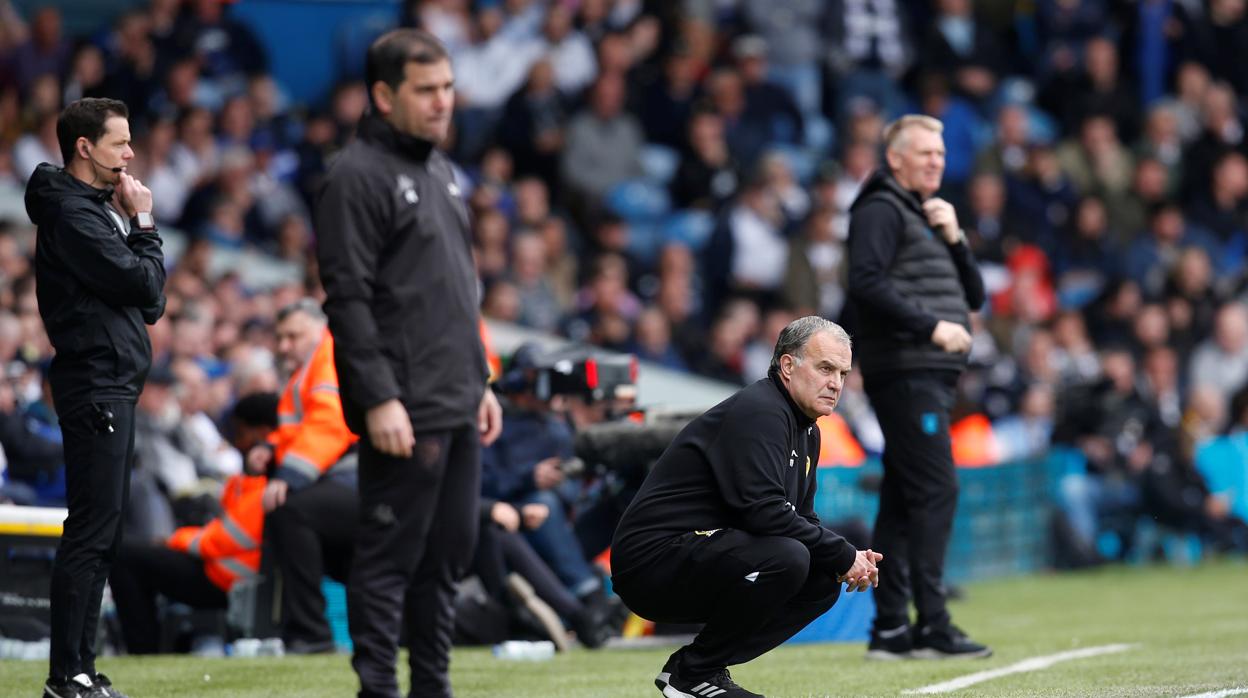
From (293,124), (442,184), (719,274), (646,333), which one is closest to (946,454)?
(442,184)

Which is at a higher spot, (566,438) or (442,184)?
(442,184)

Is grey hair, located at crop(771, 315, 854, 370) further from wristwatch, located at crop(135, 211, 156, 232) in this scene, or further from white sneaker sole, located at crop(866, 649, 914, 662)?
white sneaker sole, located at crop(866, 649, 914, 662)

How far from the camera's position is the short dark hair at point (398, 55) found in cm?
614

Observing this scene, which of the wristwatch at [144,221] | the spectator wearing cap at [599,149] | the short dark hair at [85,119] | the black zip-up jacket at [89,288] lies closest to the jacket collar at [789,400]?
A: the black zip-up jacket at [89,288]

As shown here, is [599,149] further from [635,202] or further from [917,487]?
[917,487]

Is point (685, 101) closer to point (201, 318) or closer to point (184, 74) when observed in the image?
point (184, 74)

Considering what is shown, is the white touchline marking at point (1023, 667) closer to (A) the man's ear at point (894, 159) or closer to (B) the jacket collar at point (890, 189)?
(B) the jacket collar at point (890, 189)

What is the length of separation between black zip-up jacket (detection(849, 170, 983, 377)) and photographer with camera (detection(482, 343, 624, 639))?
82.0 inches

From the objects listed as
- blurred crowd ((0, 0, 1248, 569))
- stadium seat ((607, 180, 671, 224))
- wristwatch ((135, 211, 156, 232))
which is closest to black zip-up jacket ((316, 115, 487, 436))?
wristwatch ((135, 211, 156, 232))

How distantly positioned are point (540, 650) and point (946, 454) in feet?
7.13

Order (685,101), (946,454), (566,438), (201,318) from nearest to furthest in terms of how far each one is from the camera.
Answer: (946,454) < (566,438) < (201,318) < (685,101)

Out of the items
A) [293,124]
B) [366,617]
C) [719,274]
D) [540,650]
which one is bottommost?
[540,650]

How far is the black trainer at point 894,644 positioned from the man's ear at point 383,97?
372 centimetres

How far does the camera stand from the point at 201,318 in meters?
13.0
